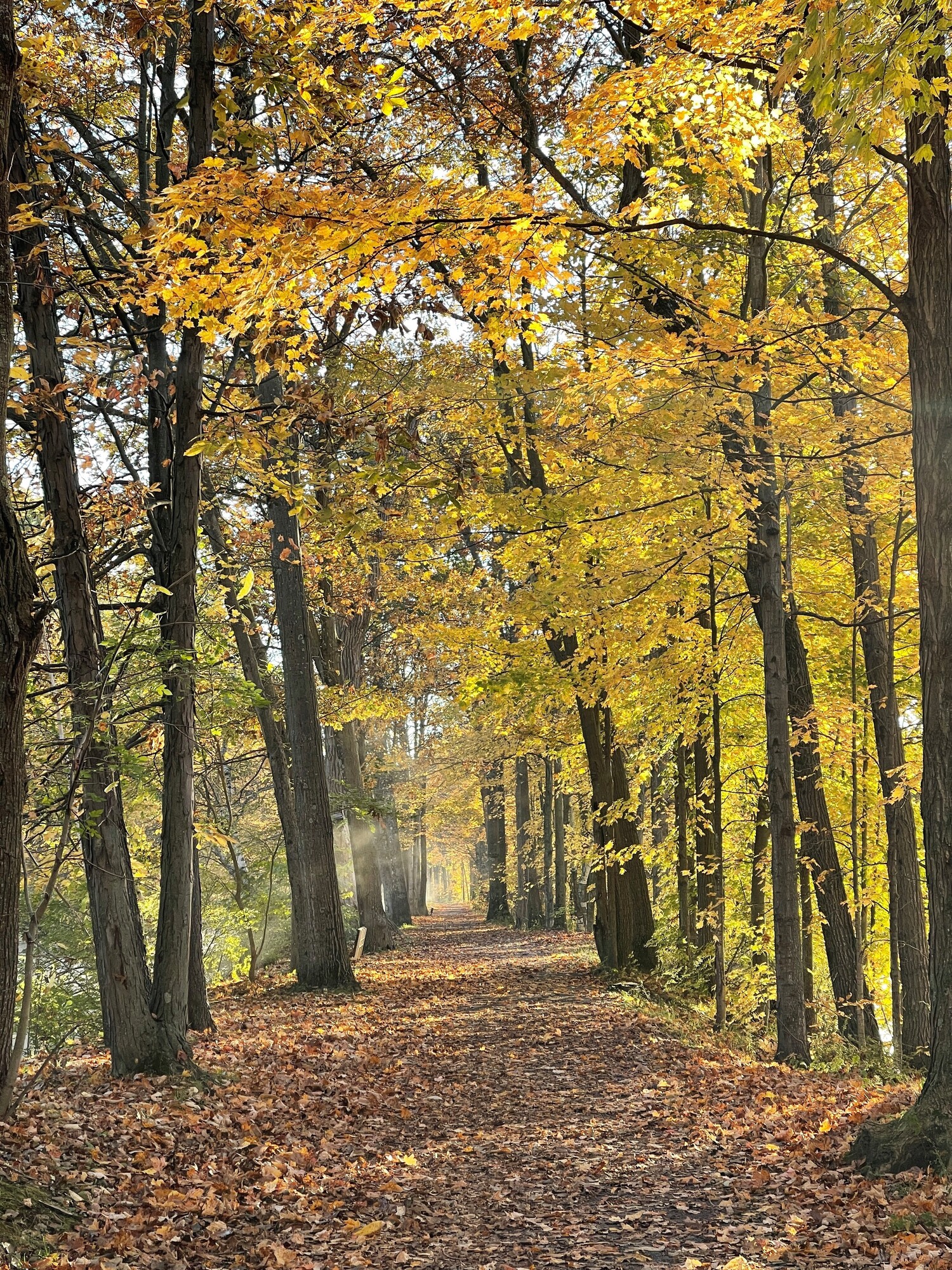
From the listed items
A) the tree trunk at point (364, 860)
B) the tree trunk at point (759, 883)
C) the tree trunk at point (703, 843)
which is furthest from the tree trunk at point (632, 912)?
the tree trunk at point (364, 860)

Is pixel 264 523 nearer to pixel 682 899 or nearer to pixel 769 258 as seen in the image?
pixel 769 258

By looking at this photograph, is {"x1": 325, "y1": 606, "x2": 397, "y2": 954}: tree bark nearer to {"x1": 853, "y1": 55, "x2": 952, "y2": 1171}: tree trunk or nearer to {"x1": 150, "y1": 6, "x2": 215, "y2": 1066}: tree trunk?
{"x1": 150, "y1": 6, "x2": 215, "y2": 1066}: tree trunk

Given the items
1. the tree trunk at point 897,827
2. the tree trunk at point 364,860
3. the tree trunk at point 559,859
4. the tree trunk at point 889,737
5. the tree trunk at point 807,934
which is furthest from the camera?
the tree trunk at point 559,859

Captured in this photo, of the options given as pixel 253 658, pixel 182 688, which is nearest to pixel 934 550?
pixel 182 688

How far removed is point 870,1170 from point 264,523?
36.0 feet

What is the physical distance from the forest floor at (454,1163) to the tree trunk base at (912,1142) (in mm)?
154

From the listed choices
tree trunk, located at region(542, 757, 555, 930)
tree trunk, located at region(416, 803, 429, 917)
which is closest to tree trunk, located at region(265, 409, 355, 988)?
tree trunk, located at region(542, 757, 555, 930)

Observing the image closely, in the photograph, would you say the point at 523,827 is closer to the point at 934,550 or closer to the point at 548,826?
the point at 548,826

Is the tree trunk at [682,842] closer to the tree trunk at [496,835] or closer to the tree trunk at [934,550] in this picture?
the tree trunk at [934,550]

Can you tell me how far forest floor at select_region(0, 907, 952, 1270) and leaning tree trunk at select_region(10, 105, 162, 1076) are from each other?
1.59ft

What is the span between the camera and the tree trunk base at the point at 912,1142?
17.3 ft

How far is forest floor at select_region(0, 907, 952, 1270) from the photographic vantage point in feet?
16.1

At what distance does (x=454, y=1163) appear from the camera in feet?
22.4

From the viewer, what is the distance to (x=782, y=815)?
962 cm
